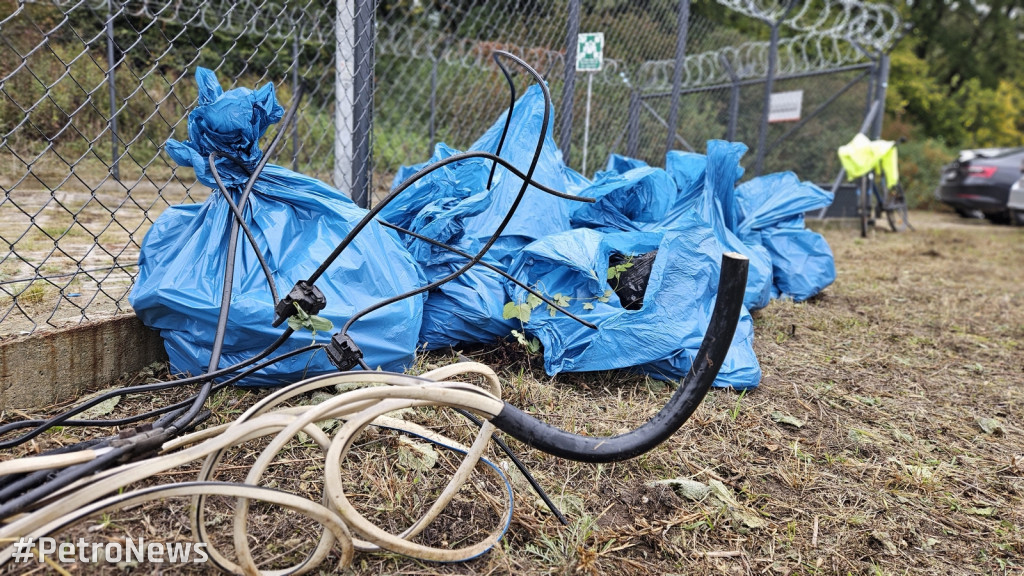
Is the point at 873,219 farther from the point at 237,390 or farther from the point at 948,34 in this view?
the point at 948,34

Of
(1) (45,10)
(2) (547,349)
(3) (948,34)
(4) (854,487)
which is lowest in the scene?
(4) (854,487)

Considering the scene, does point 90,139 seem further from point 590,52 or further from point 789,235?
point 789,235

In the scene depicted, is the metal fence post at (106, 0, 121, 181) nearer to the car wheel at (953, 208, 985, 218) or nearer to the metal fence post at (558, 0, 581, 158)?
the metal fence post at (558, 0, 581, 158)

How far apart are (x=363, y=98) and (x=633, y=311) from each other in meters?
1.30

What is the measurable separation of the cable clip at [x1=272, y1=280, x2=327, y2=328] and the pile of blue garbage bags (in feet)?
0.98

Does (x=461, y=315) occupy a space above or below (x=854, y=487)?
above

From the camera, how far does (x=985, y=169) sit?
8625 millimetres

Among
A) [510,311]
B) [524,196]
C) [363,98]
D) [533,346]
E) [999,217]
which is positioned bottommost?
[533,346]

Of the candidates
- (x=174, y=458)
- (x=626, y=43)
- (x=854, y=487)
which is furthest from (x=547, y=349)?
(x=626, y=43)

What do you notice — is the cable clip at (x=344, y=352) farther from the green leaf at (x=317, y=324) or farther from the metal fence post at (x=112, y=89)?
the metal fence post at (x=112, y=89)

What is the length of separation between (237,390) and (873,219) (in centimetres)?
746

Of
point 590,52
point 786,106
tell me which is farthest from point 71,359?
point 786,106

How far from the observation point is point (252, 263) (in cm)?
Answer: 156

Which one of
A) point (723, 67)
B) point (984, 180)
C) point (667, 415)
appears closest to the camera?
point (667, 415)
